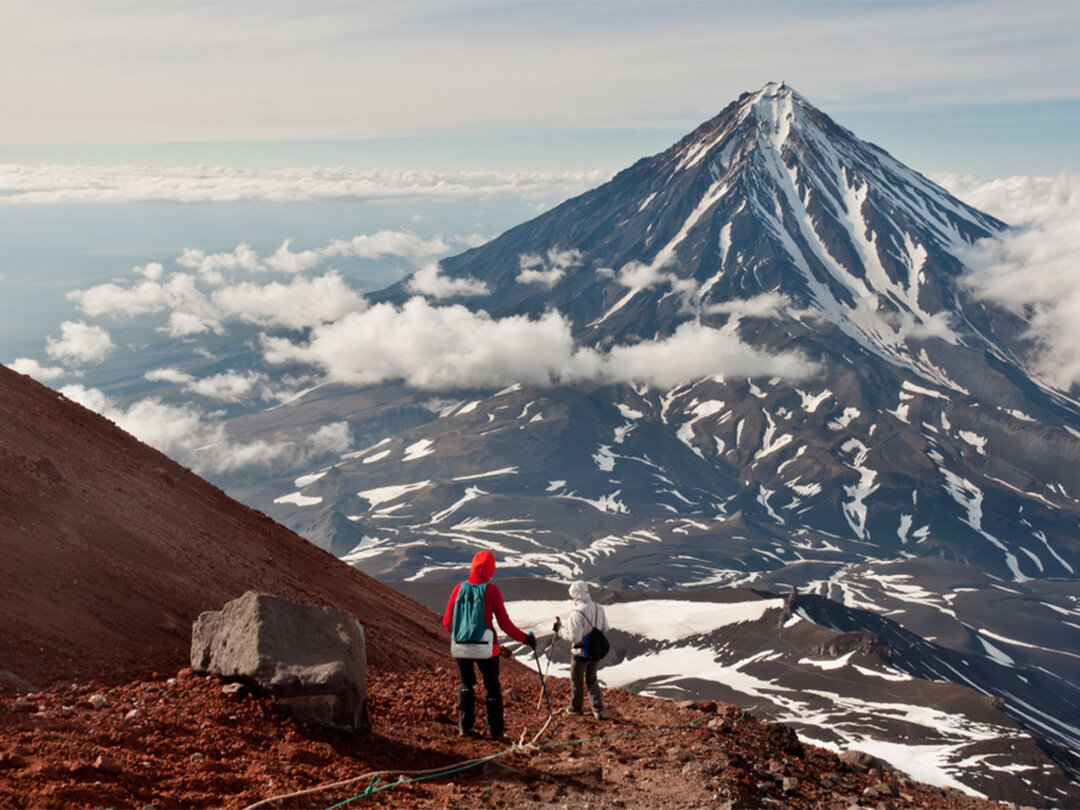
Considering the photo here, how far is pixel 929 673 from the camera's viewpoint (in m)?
122

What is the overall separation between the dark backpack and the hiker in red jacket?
2469 millimetres

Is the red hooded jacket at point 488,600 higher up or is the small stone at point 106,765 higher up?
the red hooded jacket at point 488,600

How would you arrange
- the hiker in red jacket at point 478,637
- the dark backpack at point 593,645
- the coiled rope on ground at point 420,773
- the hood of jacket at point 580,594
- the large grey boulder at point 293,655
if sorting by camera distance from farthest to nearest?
the dark backpack at point 593,645, the hood of jacket at point 580,594, the hiker in red jacket at point 478,637, the large grey boulder at point 293,655, the coiled rope on ground at point 420,773

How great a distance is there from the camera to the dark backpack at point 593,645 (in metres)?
15.7

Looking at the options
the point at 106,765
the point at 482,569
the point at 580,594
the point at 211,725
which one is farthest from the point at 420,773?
the point at 580,594

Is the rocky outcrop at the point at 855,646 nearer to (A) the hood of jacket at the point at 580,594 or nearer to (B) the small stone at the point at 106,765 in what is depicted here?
(A) the hood of jacket at the point at 580,594

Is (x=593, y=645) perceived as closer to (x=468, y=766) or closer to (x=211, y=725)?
(x=468, y=766)

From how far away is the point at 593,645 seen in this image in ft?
51.9

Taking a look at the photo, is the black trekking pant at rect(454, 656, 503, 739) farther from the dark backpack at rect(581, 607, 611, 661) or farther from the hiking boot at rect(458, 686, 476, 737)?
the dark backpack at rect(581, 607, 611, 661)

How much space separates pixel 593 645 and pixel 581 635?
1.15 ft

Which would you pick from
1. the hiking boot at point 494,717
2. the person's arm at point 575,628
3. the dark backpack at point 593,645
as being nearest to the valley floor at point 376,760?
the hiking boot at point 494,717

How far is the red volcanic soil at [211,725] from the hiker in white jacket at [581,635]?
20.3 inches

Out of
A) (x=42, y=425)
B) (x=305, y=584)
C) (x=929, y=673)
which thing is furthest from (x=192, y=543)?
(x=929, y=673)

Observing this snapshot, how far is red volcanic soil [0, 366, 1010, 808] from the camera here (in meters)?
10.3
